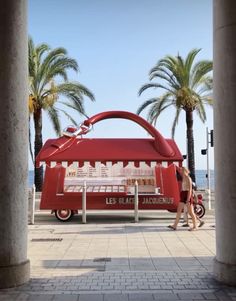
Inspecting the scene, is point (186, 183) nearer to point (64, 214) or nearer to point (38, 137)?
point (64, 214)

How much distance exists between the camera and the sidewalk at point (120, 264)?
606 cm

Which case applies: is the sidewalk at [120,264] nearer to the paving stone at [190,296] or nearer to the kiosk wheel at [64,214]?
the paving stone at [190,296]

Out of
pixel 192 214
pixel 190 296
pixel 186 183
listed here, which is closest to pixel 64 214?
pixel 186 183

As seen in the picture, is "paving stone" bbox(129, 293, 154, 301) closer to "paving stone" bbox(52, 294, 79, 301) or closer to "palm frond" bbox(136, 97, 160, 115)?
"paving stone" bbox(52, 294, 79, 301)

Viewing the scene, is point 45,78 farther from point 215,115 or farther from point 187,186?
point 215,115

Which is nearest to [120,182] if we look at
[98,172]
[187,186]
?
[98,172]

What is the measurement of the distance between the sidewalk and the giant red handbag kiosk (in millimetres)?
1975

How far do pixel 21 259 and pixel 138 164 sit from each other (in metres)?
9.52

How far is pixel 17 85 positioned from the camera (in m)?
6.39

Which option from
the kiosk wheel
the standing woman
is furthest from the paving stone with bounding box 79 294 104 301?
the kiosk wheel

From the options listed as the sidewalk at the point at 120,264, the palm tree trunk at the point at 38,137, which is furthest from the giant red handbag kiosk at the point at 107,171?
the palm tree trunk at the point at 38,137

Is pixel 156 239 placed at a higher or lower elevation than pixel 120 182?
lower

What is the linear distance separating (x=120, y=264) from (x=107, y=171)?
8.57 m

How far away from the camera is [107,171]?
16.5m
